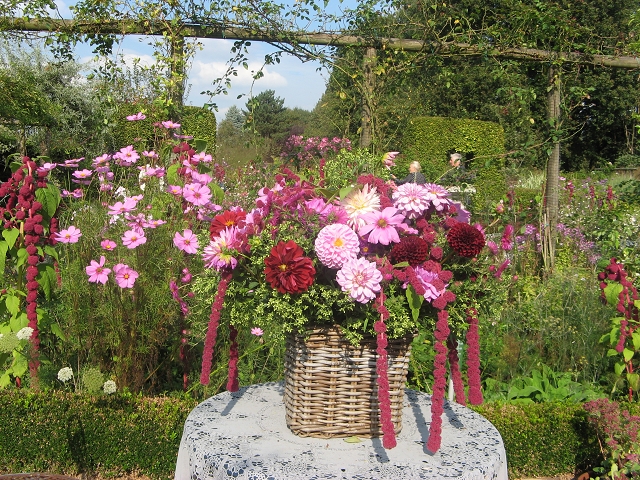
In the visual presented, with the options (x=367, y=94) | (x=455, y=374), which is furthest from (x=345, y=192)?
(x=367, y=94)

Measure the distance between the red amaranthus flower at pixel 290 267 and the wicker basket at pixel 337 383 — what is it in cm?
15

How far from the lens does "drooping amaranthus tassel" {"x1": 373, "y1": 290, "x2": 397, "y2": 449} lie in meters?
1.23

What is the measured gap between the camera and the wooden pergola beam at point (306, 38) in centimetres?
506

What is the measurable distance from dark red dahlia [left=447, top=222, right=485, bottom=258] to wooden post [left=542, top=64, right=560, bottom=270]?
401cm

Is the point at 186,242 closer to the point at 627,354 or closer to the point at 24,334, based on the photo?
the point at 24,334

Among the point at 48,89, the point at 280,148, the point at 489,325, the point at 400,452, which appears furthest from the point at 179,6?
the point at 48,89

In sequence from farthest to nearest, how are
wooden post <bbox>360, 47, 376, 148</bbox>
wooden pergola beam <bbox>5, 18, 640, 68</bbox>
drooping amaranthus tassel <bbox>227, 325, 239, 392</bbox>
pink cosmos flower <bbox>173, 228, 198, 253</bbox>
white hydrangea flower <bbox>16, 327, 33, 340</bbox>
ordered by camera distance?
1. wooden post <bbox>360, 47, 376, 148</bbox>
2. wooden pergola beam <bbox>5, 18, 640, 68</bbox>
3. pink cosmos flower <bbox>173, 228, 198, 253</bbox>
4. white hydrangea flower <bbox>16, 327, 33, 340</bbox>
5. drooping amaranthus tassel <bbox>227, 325, 239, 392</bbox>

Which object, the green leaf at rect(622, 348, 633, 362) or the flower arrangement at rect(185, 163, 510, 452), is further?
the green leaf at rect(622, 348, 633, 362)

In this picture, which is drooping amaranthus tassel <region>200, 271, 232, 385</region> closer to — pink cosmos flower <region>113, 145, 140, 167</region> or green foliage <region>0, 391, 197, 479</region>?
green foliage <region>0, 391, 197, 479</region>

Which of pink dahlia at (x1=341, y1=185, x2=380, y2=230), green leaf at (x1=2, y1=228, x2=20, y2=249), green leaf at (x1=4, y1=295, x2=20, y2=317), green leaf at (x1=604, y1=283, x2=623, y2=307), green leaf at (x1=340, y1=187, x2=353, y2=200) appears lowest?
green leaf at (x1=604, y1=283, x2=623, y2=307)

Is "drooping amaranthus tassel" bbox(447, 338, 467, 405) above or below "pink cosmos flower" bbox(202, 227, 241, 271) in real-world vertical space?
→ below

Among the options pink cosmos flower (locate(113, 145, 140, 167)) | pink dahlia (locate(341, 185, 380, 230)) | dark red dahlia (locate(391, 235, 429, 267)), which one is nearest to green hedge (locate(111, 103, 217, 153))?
pink cosmos flower (locate(113, 145, 140, 167))

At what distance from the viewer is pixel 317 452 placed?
140 centimetres

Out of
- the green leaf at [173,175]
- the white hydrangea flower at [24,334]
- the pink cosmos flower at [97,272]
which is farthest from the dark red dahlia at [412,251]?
the green leaf at [173,175]
